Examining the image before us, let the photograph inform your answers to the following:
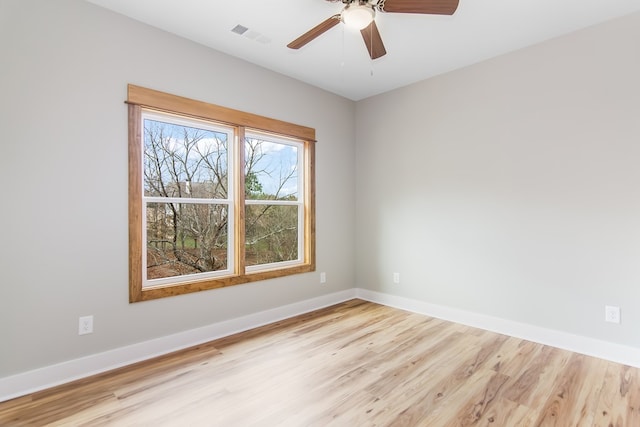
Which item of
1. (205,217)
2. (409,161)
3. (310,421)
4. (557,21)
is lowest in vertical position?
Answer: (310,421)

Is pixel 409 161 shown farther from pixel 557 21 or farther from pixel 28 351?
pixel 28 351

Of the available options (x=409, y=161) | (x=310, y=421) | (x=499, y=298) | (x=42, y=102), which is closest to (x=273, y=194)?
(x=409, y=161)

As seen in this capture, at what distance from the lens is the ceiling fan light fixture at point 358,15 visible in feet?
6.19

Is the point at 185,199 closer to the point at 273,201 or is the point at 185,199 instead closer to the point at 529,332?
the point at 273,201

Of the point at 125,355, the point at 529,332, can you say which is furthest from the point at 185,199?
the point at 529,332

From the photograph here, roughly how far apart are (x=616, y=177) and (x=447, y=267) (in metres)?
1.69

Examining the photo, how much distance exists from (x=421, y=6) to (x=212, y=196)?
2.41 metres

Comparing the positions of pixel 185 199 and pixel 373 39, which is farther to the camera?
pixel 185 199

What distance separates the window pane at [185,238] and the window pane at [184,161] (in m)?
0.15

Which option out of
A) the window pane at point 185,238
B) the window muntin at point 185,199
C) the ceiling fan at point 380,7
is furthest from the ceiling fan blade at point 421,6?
the window pane at point 185,238

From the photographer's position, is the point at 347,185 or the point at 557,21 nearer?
the point at 557,21

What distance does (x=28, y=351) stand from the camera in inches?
84.6

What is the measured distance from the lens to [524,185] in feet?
10.1

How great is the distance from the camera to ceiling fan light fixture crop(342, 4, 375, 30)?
1.89 meters
